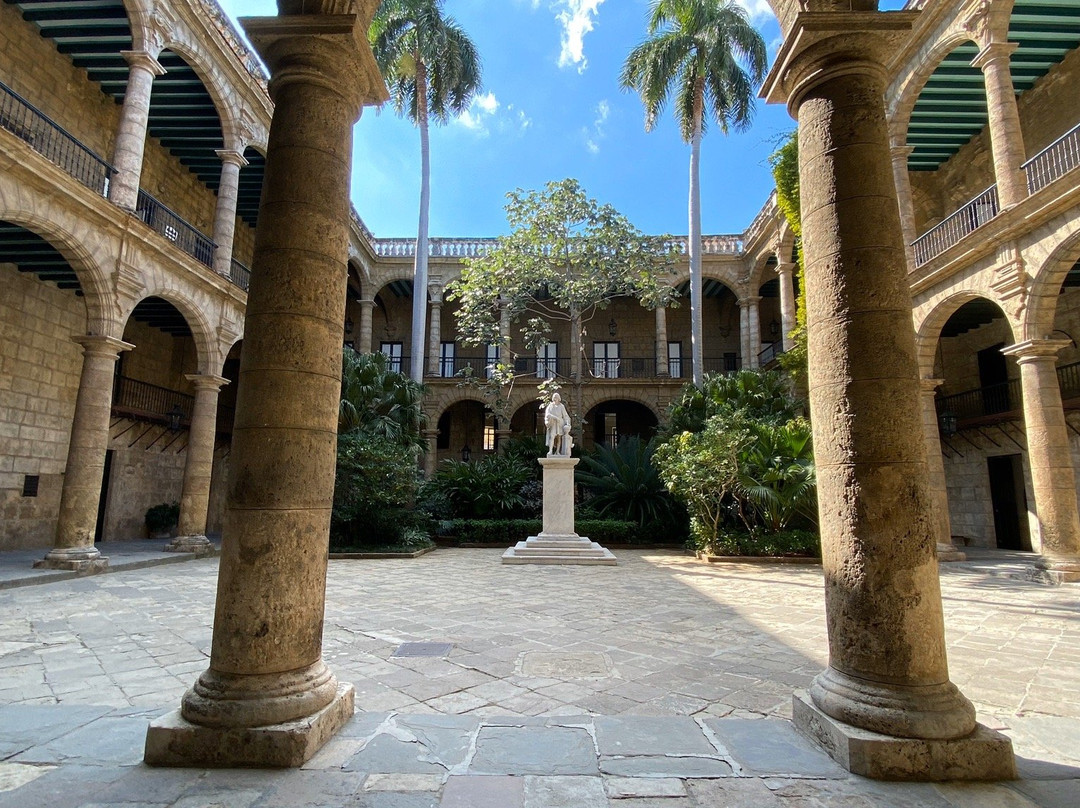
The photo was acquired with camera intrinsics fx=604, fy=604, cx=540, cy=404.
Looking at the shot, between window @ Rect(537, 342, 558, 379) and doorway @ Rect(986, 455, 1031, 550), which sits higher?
window @ Rect(537, 342, 558, 379)

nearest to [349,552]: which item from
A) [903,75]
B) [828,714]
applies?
[828,714]

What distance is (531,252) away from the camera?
1727cm

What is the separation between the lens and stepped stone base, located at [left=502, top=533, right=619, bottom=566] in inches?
451

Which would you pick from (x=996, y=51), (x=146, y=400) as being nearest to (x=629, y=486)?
Answer: (x=996, y=51)

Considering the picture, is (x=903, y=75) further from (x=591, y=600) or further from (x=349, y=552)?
(x=349, y=552)

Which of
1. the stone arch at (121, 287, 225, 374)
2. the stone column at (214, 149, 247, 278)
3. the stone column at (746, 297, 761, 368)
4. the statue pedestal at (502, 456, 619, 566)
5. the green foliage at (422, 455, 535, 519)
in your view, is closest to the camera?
the statue pedestal at (502, 456, 619, 566)

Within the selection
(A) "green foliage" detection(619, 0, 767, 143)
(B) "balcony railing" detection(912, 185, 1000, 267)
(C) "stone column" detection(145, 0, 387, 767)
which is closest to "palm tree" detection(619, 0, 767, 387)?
(A) "green foliage" detection(619, 0, 767, 143)

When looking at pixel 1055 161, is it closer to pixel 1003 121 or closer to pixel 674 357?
pixel 1003 121

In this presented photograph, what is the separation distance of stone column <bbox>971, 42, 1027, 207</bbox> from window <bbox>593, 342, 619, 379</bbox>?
15205 mm

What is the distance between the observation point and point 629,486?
15.9m

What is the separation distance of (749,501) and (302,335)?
11.1 metres

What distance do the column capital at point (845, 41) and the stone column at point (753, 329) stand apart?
19387 millimetres

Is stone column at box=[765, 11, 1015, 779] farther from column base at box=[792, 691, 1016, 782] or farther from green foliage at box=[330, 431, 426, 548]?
green foliage at box=[330, 431, 426, 548]

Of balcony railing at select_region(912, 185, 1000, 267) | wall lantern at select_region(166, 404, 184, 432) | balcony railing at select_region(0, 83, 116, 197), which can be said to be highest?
balcony railing at select_region(0, 83, 116, 197)
